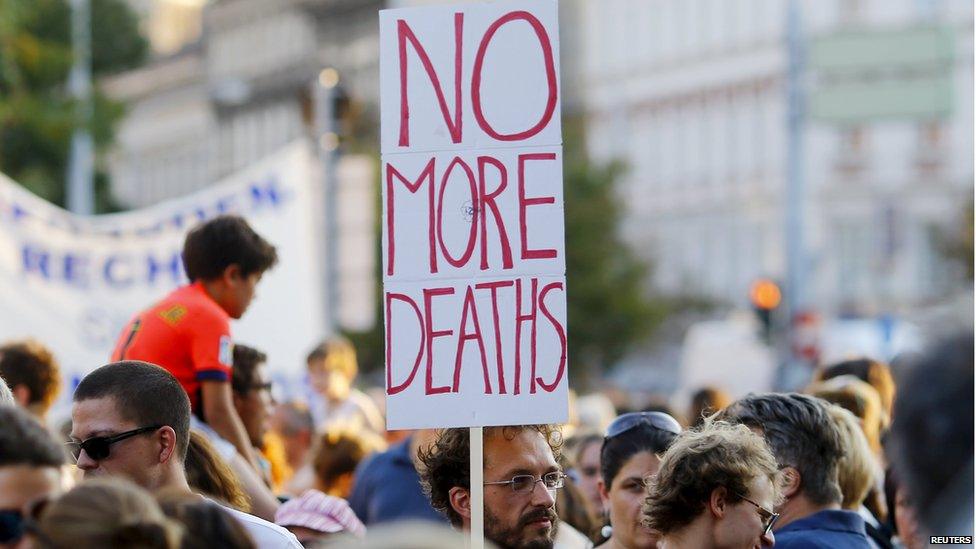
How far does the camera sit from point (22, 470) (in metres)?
3.21

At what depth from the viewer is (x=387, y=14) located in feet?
15.1

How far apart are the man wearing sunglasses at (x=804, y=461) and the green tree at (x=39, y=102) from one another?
14.3 meters

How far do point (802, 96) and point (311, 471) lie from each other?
64.2 feet

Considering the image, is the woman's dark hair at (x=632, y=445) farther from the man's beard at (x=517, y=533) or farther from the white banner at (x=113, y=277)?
the white banner at (x=113, y=277)

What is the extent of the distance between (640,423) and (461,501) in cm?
82

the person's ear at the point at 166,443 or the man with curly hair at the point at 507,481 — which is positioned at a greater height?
the person's ear at the point at 166,443

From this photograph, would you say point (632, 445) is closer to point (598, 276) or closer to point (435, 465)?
point (435, 465)

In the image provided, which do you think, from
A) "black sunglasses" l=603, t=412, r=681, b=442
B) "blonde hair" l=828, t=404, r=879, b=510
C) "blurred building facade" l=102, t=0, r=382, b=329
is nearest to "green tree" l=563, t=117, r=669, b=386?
"blurred building facade" l=102, t=0, r=382, b=329

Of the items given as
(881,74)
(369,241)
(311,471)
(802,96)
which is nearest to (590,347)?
(802,96)

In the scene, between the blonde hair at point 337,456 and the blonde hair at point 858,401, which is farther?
the blonde hair at point 337,456

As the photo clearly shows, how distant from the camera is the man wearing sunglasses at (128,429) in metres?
4.32

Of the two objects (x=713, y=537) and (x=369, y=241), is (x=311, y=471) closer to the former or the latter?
(x=713, y=537)

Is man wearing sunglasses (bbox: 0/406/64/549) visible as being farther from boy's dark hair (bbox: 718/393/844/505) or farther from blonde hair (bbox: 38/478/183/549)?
boy's dark hair (bbox: 718/393/844/505)

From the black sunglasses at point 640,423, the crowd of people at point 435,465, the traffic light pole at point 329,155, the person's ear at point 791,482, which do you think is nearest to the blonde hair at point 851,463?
the crowd of people at point 435,465
